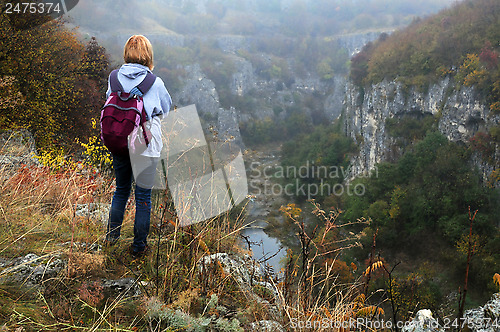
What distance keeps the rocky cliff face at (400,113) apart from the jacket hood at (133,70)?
3184 centimetres

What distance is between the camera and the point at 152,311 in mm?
1692

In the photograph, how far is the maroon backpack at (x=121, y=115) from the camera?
2133 millimetres

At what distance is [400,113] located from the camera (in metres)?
38.2

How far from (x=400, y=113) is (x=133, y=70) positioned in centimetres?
4074

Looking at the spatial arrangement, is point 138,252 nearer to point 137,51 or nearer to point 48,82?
point 137,51

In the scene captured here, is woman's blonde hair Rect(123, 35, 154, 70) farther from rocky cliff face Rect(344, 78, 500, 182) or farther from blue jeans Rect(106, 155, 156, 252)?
rocky cliff face Rect(344, 78, 500, 182)

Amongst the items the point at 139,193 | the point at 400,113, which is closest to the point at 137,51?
the point at 139,193

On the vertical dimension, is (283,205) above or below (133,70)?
below

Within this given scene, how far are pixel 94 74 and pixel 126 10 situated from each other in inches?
3614

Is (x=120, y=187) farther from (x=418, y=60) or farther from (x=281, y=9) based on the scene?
(x=281, y=9)

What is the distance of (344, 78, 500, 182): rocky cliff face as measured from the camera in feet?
97.7

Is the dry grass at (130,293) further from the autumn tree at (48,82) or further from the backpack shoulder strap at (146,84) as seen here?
the autumn tree at (48,82)

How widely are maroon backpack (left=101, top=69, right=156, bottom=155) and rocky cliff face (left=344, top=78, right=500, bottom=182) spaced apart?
105 ft

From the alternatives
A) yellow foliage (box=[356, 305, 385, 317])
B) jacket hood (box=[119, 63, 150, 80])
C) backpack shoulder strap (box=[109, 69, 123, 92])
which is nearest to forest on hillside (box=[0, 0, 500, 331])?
yellow foliage (box=[356, 305, 385, 317])
